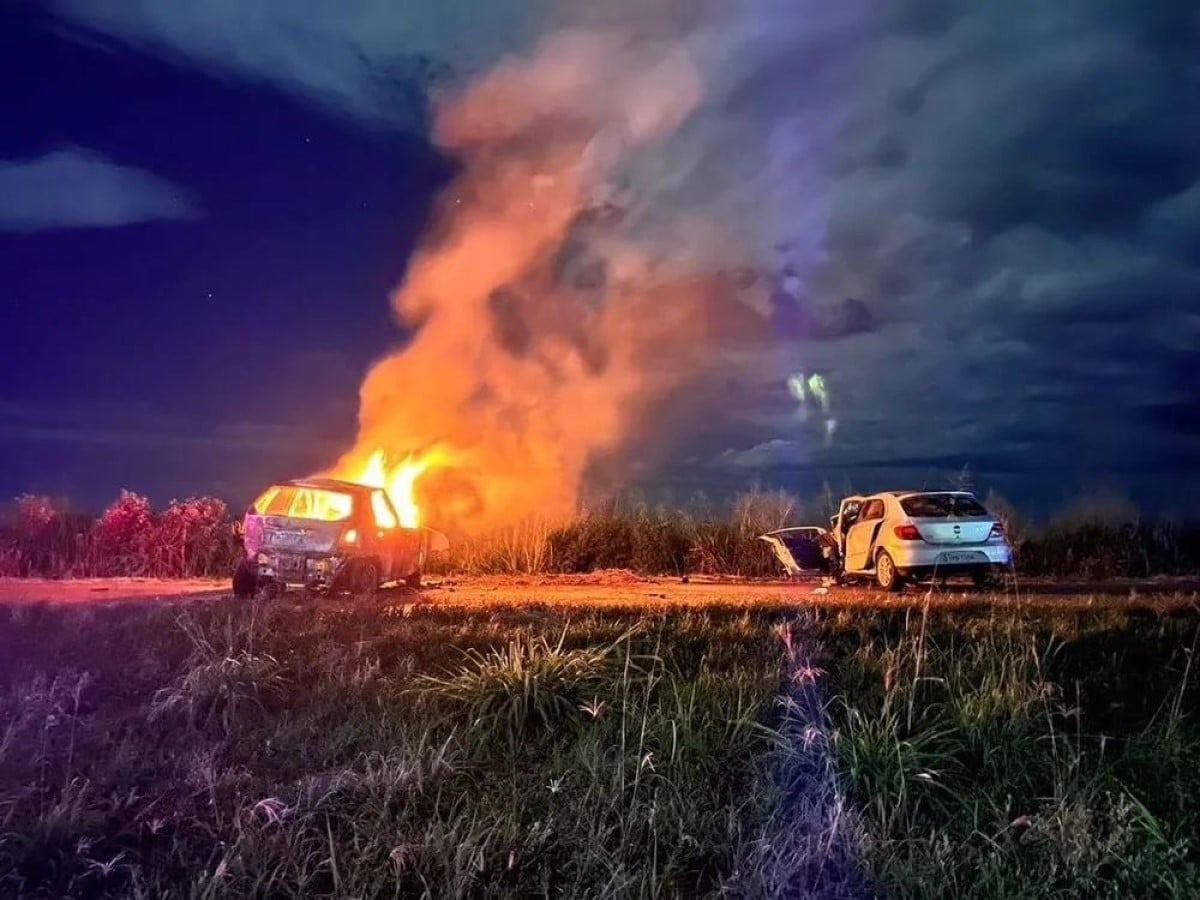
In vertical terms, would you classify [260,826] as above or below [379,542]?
below

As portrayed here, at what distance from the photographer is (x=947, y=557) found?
17516mm

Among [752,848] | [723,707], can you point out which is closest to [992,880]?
[752,848]

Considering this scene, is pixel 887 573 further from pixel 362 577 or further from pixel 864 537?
pixel 362 577

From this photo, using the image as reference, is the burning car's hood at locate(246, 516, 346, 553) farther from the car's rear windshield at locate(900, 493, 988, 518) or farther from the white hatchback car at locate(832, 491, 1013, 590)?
the car's rear windshield at locate(900, 493, 988, 518)

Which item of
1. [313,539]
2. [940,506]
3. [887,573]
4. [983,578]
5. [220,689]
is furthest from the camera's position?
[983,578]

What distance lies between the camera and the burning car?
17.5m

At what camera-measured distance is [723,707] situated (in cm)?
857

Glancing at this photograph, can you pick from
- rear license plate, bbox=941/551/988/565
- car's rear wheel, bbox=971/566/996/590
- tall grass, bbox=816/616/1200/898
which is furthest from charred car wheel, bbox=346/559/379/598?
car's rear wheel, bbox=971/566/996/590

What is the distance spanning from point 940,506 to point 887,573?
4.45 feet

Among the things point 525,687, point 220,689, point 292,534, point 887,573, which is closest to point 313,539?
point 292,534

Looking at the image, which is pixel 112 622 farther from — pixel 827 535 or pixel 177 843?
pixel 827 535

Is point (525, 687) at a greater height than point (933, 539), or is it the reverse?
point (933, 539)

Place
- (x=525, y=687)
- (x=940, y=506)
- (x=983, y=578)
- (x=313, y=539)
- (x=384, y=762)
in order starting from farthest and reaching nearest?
(x=983, y=578) < (x=940, y=506) < (x=313, y=539) < (x=525, y=687) < (x=384, y=762)

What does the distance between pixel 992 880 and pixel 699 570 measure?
17.0 meters
